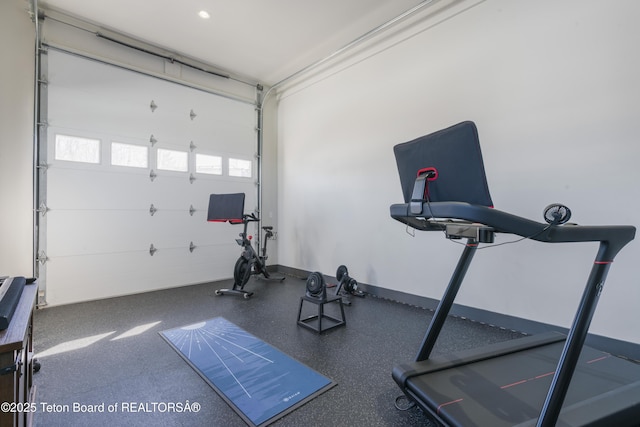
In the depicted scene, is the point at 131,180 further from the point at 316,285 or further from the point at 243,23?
the point at 316,285

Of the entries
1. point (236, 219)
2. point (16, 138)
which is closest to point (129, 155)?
point (16, 138)

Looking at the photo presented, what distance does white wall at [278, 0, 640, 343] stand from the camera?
2.56m

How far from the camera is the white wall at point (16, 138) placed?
3.54 metres

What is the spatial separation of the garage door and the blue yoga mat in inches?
82.4

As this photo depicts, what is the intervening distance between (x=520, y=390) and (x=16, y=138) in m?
5.71

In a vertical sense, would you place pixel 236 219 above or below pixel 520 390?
above

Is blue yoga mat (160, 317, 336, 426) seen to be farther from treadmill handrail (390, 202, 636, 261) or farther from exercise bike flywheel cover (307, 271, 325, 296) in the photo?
treadmill handrail (390, 202, 636, 261)

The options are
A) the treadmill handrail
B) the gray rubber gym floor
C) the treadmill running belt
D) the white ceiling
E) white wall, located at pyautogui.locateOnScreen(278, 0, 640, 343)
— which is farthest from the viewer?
the white ceiling

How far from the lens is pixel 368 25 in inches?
164

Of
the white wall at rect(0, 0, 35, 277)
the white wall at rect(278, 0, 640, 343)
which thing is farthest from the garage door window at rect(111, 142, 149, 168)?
the white wall at rect(278, 0, 640, 343)

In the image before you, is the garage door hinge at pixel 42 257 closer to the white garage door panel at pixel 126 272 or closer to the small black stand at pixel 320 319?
the white garage door panel at pixel 126 272

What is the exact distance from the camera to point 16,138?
362 cm

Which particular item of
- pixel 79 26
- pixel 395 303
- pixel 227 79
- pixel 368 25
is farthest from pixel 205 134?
pixel 395 303

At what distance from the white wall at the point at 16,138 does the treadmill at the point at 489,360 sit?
465 centimetres
